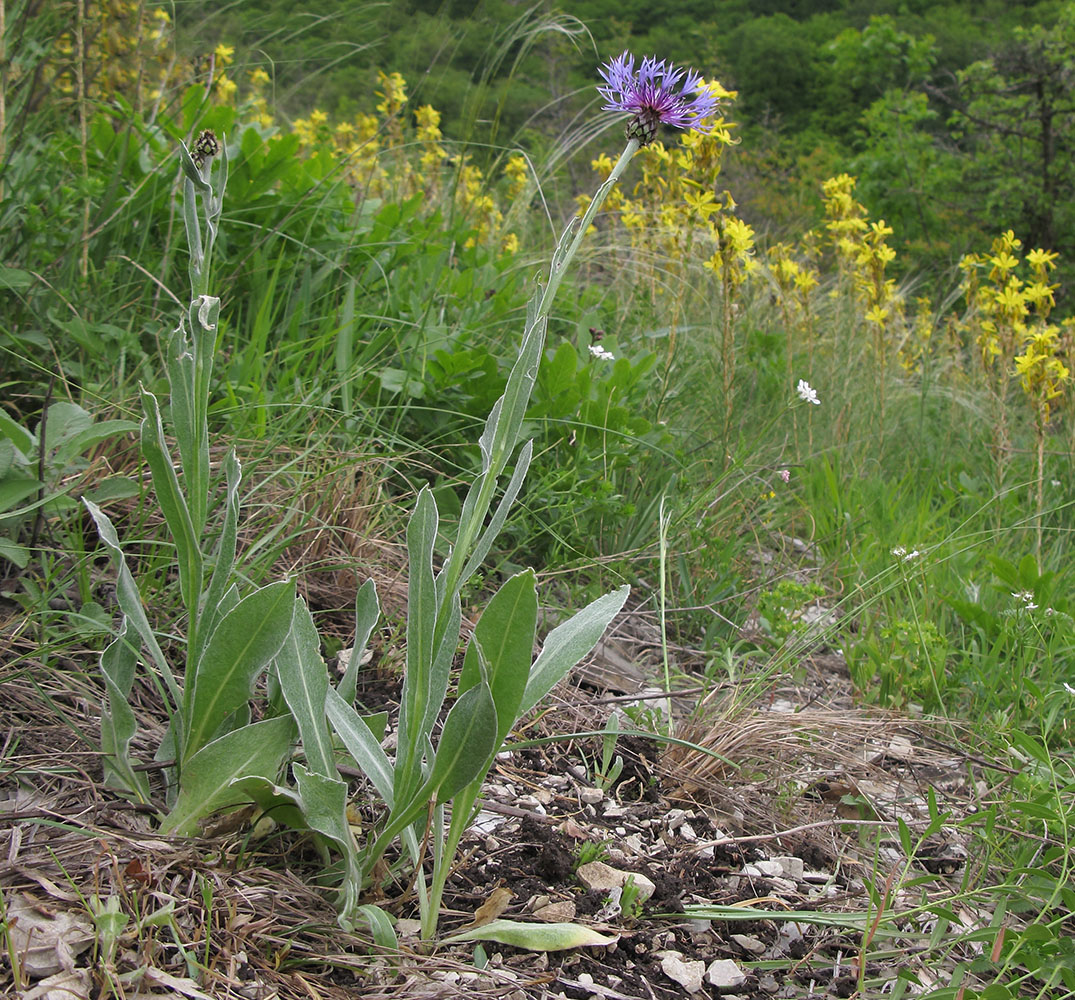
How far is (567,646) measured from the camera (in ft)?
3.95

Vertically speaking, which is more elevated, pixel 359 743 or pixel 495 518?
pixel 495 518

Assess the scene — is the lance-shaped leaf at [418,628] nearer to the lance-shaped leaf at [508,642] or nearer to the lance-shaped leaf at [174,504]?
the lance-shaped leaf at [508,642]

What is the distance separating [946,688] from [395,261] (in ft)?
6.92

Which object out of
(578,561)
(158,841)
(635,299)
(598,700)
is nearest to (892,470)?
(635,299)

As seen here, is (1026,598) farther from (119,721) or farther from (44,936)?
(44,936)

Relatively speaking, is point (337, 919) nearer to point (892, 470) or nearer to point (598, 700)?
point (598, 700)

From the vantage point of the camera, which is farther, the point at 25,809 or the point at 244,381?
the point at 244,381

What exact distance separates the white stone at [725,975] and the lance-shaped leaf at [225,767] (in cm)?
63

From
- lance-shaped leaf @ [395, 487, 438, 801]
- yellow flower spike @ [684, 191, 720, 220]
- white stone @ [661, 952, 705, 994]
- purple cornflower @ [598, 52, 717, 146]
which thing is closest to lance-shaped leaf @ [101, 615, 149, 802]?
lance-shaped leaf @ [395, 487, 438, 801]

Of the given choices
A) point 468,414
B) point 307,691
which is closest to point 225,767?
point 307,691

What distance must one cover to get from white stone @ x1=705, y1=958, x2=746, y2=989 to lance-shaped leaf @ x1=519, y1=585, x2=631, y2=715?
16.7 inches

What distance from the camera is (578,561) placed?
83.5 inches

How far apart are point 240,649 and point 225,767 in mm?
148

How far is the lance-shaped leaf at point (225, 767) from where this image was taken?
1.12 m
